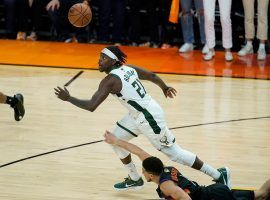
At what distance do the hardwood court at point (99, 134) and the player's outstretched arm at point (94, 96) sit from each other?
1.19m

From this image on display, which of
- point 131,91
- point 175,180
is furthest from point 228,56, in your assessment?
point 175,180

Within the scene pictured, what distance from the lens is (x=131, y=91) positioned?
9.25m

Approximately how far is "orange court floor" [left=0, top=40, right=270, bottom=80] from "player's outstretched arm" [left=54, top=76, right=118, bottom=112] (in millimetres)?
6883

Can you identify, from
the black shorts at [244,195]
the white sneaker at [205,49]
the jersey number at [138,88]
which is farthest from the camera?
the white sneaker at [205,49]

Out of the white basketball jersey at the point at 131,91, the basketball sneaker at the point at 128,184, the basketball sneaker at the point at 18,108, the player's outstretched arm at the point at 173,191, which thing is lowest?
the basketball sneaker at the point at 128,184

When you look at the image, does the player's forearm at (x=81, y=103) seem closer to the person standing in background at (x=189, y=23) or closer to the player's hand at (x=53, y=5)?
the person standing in background at (x=189, y=23)

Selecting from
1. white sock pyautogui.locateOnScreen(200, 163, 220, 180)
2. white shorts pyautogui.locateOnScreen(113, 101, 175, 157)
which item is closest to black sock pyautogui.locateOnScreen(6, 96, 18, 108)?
white shorts pyautogui.locateOnScreen(113, 101, 175, 157)

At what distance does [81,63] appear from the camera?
16.6 m

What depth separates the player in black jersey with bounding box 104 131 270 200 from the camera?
795 centimetres

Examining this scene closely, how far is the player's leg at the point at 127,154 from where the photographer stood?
9.42m

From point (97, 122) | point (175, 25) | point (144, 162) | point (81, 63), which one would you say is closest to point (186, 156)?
point (144, 162)

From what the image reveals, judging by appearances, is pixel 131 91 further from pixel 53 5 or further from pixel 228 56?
pixel 53 5

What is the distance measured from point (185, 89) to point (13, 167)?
5.32m

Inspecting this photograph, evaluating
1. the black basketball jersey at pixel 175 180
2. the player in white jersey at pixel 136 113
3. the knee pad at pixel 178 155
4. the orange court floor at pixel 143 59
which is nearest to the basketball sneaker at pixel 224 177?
Answer: the player in white jersey at pixel 136 113
